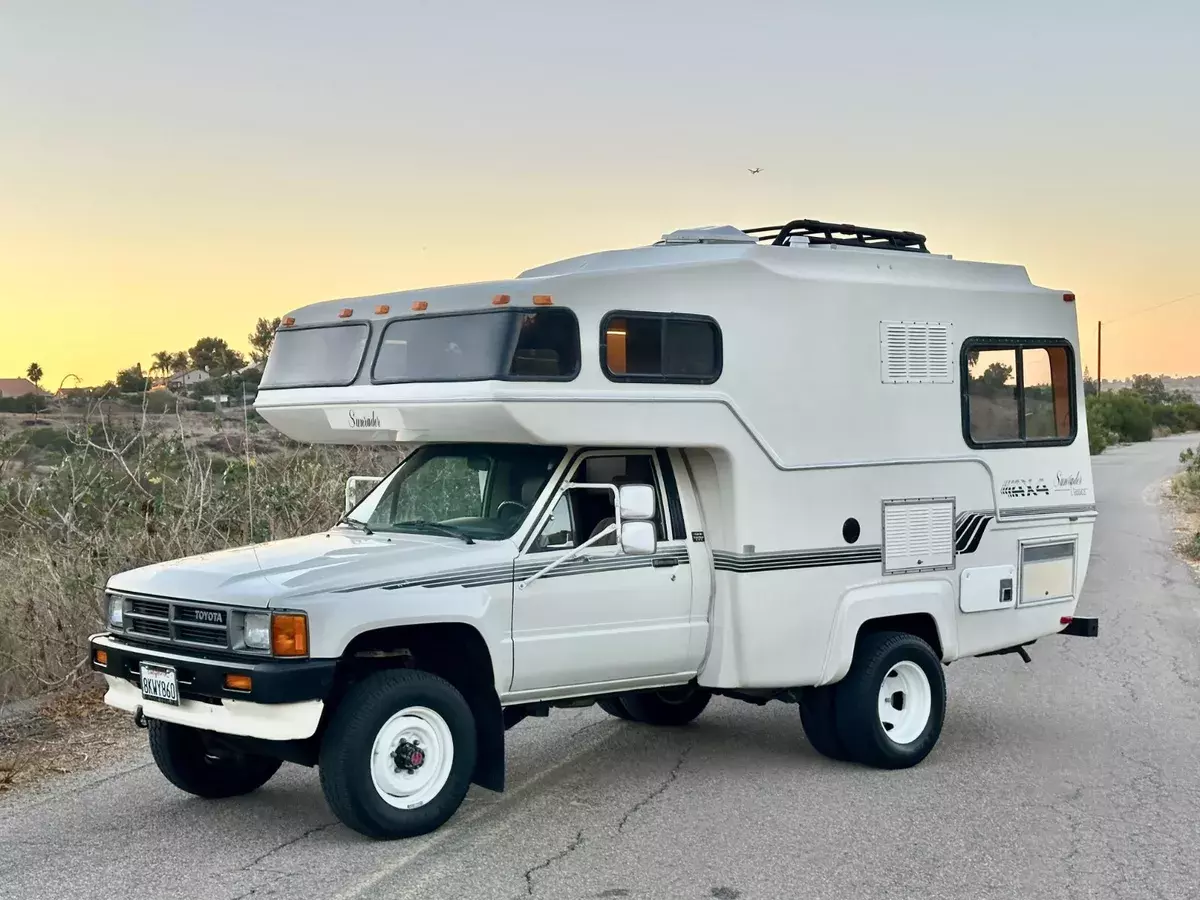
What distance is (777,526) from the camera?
8219 mm

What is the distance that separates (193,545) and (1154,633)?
9.04m

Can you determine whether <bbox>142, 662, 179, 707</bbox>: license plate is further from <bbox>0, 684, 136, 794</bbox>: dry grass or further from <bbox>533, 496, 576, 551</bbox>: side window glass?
<bbox>533, 496, 576, 551</bbox>: side window glass

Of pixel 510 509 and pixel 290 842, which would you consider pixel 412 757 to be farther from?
pixel 510 509

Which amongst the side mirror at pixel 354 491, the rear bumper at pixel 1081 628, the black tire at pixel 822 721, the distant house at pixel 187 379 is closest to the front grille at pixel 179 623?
the side mirror at pixel 354 491

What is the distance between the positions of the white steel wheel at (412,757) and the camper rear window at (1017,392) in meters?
4.20

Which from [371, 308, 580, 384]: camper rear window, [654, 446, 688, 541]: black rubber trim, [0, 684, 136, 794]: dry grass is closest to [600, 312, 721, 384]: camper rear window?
[371, 308, 580, 384]: camper rear window

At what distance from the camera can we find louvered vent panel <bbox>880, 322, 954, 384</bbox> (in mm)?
8852

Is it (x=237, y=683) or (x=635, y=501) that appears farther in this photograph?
(x=635, y=501)

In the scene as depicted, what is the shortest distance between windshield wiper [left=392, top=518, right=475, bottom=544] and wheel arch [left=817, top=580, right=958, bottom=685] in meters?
2.38

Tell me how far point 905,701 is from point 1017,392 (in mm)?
2298

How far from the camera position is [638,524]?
7.36 metres

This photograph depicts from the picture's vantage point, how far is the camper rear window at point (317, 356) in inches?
316

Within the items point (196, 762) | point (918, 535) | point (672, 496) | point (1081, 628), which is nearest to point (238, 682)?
point (196, 762)

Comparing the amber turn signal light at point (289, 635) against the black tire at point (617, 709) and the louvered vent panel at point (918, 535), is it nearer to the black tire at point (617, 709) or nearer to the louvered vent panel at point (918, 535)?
the black tire at point (617, 709)
